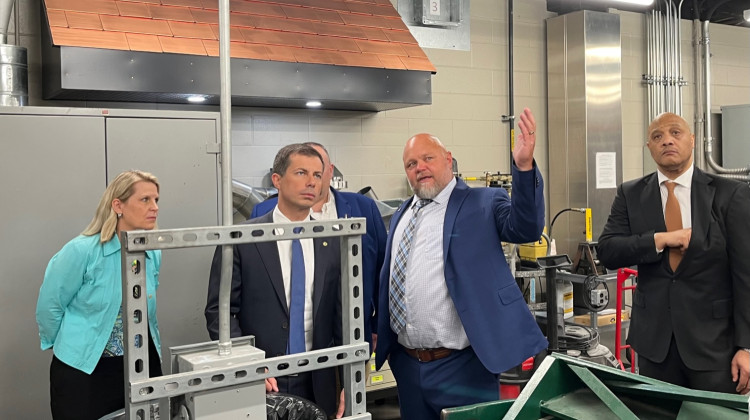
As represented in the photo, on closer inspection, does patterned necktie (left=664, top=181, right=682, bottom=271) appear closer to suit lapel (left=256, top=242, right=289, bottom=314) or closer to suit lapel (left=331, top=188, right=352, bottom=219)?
suit lapel (left=331, top=188, right=352, bottom=219)

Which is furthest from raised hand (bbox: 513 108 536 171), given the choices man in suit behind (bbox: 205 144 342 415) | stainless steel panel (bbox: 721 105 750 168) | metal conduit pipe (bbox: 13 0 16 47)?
stainless steel panel (bbox: 721 105 750 168)

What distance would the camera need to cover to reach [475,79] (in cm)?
528

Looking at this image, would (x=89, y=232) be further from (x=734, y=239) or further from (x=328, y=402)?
(x=734, y=239)

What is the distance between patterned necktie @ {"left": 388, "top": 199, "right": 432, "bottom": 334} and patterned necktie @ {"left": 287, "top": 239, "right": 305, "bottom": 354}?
403 mm

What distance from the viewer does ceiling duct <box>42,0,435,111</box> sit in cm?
330

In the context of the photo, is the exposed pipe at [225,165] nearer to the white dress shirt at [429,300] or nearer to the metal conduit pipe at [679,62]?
the white dress shirt at [429,300]

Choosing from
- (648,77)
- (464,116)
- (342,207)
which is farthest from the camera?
(648,77)

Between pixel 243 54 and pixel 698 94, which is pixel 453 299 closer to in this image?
pixel 243 54

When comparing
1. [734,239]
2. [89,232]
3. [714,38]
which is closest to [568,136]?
[714,38]

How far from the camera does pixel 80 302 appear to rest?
2.53 metres

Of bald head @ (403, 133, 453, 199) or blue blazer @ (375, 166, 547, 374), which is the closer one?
blue blazer @ (375, 166, 547, 374)

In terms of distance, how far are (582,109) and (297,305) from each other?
3678 millimetres

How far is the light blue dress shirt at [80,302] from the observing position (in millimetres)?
2494

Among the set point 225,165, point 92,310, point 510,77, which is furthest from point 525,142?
point 510,77
